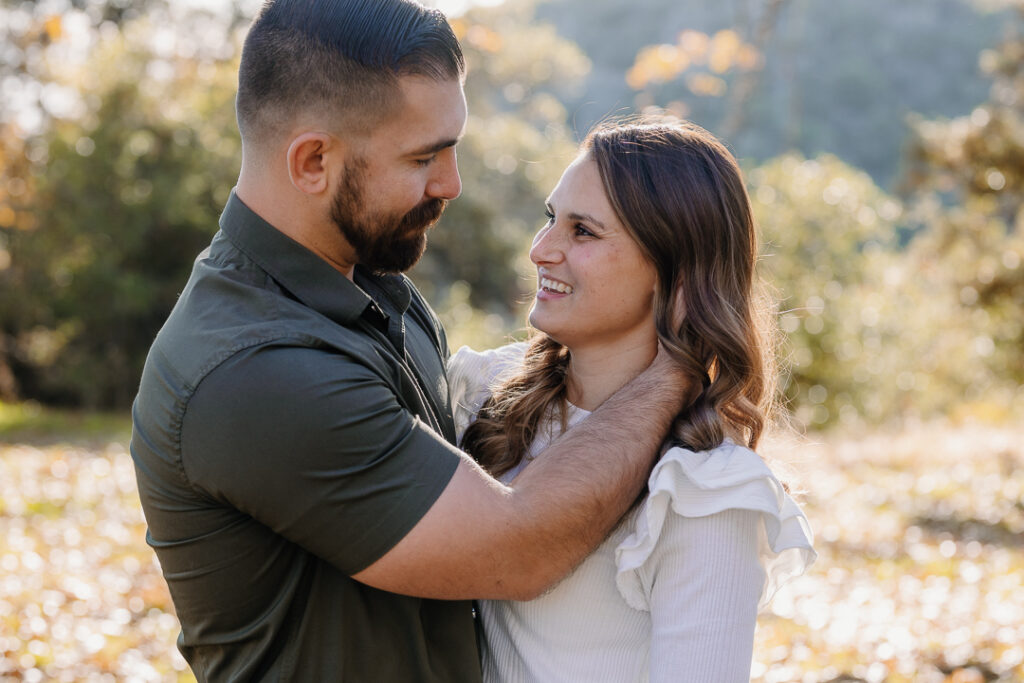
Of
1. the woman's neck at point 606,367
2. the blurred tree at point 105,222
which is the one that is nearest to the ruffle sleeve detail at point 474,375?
the woman's neck at point 606,367

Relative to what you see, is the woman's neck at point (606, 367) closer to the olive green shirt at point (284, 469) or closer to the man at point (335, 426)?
the man at point (335, 426)

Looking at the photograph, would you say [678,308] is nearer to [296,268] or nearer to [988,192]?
[296,268]

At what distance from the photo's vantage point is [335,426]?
5.95ft

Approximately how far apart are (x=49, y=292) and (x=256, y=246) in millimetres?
14517

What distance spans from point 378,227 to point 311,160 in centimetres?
21

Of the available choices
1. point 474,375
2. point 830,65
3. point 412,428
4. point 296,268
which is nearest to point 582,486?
point 412,428

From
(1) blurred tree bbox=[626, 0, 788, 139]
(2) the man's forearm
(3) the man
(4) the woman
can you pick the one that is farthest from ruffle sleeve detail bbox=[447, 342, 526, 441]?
(1) blurred tree bbox=[626, 0, 788, 139]

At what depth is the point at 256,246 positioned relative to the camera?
2.07 m

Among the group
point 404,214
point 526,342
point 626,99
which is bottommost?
point 526,342

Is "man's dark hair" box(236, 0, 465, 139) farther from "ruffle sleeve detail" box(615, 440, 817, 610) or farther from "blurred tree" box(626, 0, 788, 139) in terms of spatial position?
"blurred tree" box(626, 0, 788, 139)

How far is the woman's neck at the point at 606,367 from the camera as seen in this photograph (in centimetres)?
252

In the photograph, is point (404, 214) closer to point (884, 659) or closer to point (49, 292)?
point (884, 659)

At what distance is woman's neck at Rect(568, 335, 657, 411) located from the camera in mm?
2523

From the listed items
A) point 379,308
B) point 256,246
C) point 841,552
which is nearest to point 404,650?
point 379,308
